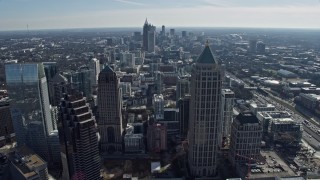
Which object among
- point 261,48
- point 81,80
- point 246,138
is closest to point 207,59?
point 246,138

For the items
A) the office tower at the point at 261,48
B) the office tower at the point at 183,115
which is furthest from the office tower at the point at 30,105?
the office tower at the point at 261,48

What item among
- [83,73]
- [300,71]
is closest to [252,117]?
[83,73]

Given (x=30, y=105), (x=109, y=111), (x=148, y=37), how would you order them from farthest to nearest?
(x=148, y=37) < (x=109, y=111) < (x=30, y=105)

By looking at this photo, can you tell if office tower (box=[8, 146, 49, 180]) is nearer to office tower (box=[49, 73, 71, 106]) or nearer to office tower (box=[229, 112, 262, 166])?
office tower (box=[229, 112, 262, 166])

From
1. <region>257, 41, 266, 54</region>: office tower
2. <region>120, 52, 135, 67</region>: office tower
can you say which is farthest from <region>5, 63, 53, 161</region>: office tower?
<region>257, 41, 266, 54</region>: office tower

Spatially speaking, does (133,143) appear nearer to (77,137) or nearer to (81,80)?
(77,137)

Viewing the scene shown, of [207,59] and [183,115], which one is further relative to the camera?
[183,115]
